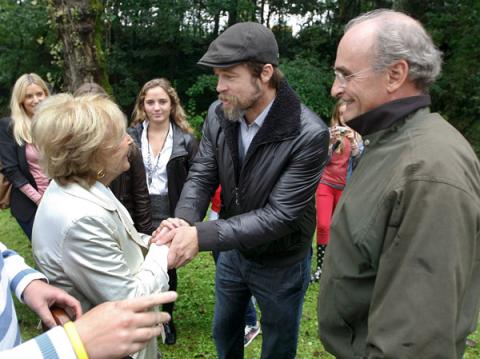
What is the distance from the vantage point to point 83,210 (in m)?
1.74

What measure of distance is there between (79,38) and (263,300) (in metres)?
4.01

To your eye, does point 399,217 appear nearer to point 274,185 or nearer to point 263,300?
point 274,185

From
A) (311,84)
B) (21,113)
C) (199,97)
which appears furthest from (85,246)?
(199,97)

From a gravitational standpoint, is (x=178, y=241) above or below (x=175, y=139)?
below

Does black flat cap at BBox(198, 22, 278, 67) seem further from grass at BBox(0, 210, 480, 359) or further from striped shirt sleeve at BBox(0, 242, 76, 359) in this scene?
grass at BBox(0, 210, 480, 359)

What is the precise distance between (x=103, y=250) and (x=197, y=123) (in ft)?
30.0

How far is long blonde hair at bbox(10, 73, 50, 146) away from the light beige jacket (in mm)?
2636

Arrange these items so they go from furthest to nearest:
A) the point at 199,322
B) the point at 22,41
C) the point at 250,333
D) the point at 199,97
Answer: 1. the point at 199,97
2. the point at 22,41
3. the point at 199,322
4. the point at 250,333

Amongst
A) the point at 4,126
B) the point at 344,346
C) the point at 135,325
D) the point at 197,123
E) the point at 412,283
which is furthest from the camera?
the point at 197,123

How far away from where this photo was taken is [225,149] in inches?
106

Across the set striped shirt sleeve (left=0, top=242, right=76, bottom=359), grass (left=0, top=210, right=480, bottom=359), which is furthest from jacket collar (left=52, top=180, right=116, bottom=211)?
grass (left=0, top=210, right=480, bottom=359)

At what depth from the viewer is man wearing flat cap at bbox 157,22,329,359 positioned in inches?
95.0

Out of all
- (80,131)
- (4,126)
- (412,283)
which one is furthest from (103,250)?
(4,126)

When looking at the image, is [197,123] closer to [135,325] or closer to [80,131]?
[80,131]
